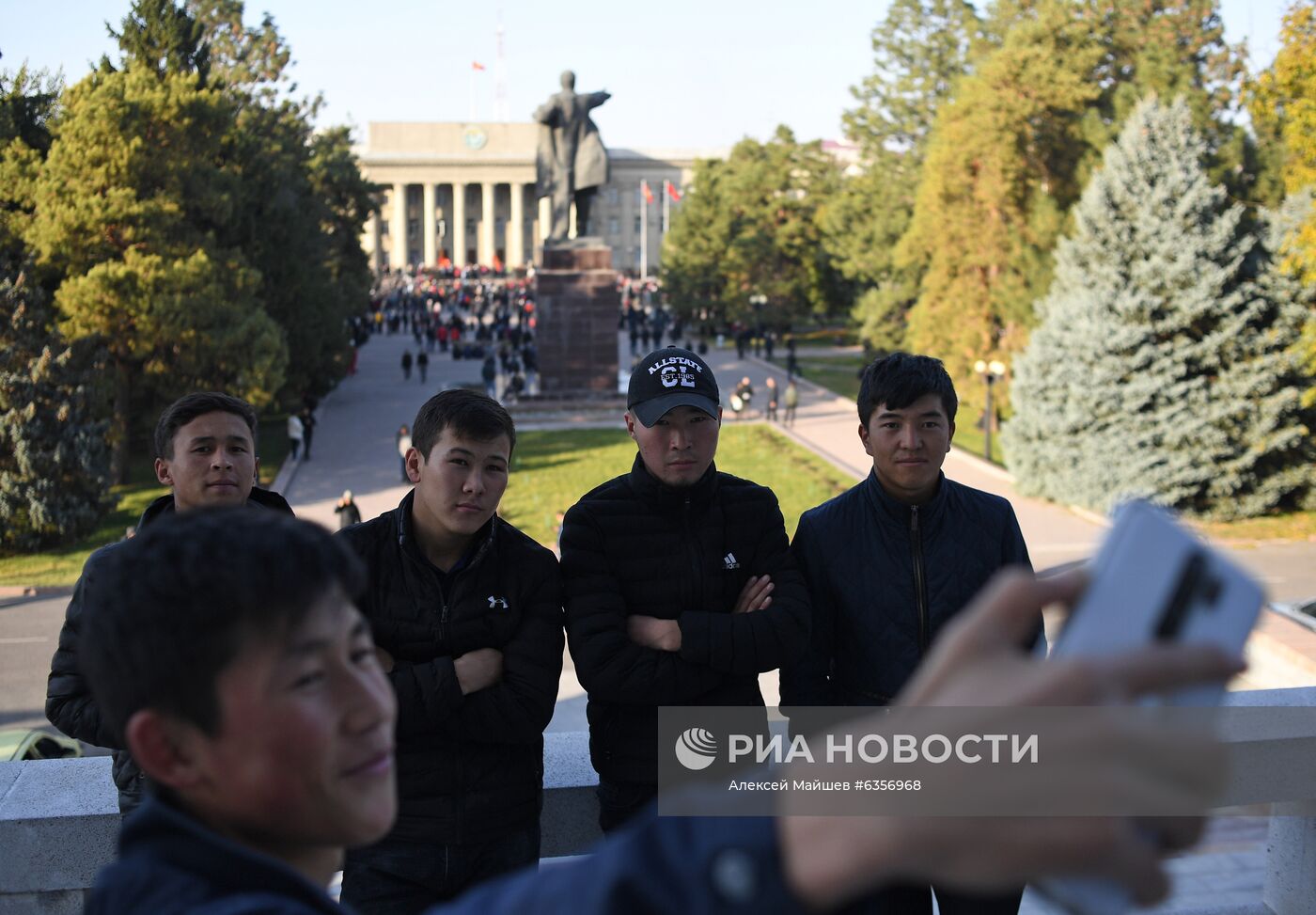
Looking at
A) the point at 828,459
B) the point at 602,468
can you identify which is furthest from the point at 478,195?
the point at 602,468

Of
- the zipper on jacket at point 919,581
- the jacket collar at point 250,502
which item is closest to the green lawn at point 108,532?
the jacket collar at point 250,502

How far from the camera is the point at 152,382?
78.7 feet

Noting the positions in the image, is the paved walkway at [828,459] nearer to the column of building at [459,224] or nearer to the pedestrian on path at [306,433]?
the pedestrian on path at [306,433]

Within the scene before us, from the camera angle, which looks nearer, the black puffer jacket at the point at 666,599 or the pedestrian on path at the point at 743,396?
the black puffer jacket at the point at 666,599

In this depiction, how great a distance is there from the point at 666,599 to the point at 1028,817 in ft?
9.70

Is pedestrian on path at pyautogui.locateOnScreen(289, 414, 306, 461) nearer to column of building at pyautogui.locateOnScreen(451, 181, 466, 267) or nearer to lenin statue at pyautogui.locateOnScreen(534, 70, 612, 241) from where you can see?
lenin statue at pyautogui.locateOnScreen(534, 70, 612, 241)

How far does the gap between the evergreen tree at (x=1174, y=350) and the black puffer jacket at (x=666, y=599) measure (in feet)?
62.5

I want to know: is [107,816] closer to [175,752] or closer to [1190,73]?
[175,752]

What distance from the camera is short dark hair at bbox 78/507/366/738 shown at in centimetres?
136

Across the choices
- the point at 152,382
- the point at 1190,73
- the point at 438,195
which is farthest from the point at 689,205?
the point at 438,195

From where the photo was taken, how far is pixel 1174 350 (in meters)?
22.1

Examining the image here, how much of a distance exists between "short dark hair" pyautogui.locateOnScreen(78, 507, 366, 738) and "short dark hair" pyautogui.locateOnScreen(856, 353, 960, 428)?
2869mm

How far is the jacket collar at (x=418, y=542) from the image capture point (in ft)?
12.2

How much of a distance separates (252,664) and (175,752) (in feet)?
0.43
